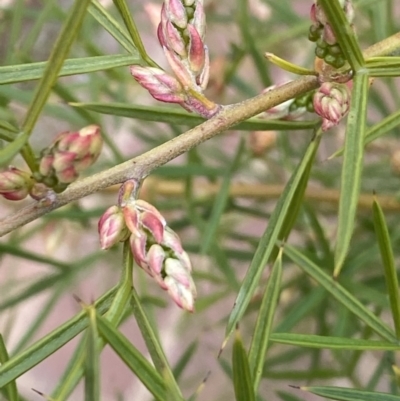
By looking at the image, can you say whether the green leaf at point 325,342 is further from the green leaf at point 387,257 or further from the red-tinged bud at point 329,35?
the red-tinged bud at point 329,35

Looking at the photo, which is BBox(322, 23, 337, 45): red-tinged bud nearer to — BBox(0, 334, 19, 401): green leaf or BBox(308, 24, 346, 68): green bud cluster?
BBox(308, 24, 346, 68): green bud cluster

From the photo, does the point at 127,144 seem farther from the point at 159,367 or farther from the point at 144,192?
the point at 159,367

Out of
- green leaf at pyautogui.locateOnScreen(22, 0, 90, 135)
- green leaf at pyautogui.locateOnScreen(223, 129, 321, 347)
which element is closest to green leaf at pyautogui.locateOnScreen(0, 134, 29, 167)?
green leaf at pyautogui.locateOnScreen(22, 0, 90, 135)

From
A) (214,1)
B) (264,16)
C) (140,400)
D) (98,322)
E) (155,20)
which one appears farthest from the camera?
(140,400)

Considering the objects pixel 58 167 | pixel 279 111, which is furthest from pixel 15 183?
pixel 279 111

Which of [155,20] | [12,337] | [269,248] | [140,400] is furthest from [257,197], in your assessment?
[12,337]

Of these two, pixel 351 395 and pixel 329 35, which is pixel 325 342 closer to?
pixel 351 395

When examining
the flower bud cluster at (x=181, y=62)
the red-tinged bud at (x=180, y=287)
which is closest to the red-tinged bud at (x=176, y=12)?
the flower bud cluster at (x=181, y=62)
